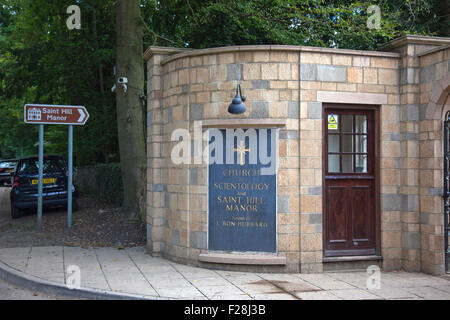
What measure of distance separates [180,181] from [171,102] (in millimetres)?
1505

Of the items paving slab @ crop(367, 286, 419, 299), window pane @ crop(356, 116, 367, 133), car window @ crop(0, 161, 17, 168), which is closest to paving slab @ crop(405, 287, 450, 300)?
paving slab @ crop(367, 286, 419, 299)

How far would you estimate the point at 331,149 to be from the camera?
7.92 meters

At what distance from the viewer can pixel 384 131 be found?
7949 mm

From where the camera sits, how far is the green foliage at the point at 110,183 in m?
14.6

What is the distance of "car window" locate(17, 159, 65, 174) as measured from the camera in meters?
13.0

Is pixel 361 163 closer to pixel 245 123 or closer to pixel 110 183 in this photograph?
pixel 245 123

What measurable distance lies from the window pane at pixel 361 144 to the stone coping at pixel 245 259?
239 centimetres

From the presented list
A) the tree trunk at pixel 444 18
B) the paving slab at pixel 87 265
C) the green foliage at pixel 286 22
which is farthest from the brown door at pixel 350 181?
the tree trunk at pixel 444 18

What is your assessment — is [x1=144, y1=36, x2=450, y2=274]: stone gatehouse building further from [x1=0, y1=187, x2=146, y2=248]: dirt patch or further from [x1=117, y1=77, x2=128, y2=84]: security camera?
[x1=117, y1=77, x2=128, y2=84]: security camera

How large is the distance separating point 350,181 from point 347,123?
103 cm

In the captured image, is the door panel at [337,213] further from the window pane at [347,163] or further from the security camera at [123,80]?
the security camera at [123,80]

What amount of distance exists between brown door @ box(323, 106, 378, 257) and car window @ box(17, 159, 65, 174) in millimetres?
8517
